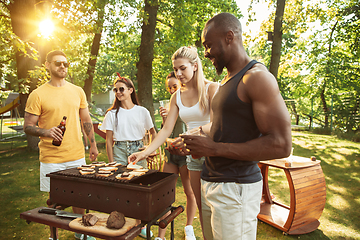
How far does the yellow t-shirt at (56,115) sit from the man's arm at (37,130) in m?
0.08

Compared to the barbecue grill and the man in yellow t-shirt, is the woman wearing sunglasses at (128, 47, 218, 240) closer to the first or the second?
the barbecue grill

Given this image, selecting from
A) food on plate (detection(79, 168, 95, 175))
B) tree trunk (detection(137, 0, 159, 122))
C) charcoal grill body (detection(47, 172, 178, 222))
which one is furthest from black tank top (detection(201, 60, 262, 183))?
tree trunk (detection(137, 0, 159, 122))

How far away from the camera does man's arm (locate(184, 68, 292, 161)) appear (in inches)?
47.5

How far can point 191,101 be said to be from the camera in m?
2.80

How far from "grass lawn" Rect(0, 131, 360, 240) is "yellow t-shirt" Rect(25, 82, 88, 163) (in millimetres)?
1521

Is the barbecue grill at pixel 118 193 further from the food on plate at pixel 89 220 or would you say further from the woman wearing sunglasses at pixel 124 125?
the woman wearing sunglasses at pixel 124 125

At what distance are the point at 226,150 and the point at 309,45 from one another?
1950cm

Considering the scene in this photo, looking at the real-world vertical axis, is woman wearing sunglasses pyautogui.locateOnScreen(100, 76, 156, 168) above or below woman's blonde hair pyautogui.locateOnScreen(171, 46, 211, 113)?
below

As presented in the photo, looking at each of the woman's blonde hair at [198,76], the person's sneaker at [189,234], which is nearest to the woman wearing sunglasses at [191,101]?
the woman's blonde hair at [198,76]

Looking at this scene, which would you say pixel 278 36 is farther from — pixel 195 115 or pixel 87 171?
pixel 87 171

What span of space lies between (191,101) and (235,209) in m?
1.59

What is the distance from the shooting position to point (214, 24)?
1.44 metres

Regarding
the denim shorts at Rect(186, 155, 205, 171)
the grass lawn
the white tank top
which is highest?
the white tank top

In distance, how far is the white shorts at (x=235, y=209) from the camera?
144 cm
